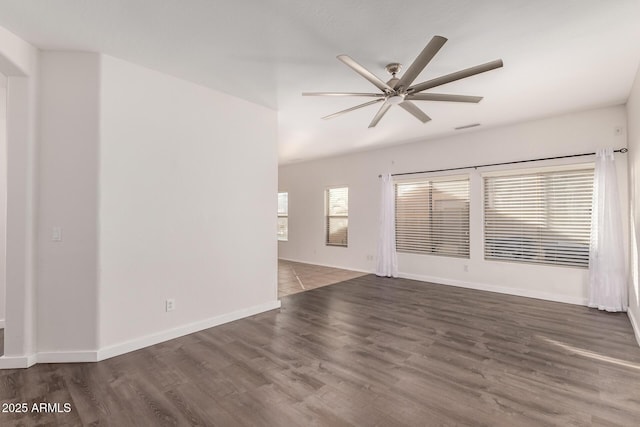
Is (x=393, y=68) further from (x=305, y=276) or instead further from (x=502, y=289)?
(x=305, y=276)

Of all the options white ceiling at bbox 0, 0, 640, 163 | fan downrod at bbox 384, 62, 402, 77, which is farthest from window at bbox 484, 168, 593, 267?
fan downrod at bbox 384, 62, 402, 77

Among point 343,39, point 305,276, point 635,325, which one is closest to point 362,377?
point 343,39

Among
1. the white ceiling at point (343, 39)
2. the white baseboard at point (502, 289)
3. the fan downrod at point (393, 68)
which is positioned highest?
the white ceiling at point (343, 39)

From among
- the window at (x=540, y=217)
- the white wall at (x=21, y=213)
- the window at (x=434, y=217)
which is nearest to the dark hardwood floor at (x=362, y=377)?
the white wall at (x=21, y=213)

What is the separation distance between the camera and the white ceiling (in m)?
2.20

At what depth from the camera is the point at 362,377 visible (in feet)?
8.00

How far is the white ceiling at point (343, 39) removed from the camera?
2.20 metres

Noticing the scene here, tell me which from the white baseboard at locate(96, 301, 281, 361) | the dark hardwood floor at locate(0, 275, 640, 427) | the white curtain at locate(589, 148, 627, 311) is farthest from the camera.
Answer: the white curtain at locate(589, 148, 627, 311)

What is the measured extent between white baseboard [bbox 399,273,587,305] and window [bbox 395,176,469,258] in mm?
491

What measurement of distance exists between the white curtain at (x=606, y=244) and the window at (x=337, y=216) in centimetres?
450

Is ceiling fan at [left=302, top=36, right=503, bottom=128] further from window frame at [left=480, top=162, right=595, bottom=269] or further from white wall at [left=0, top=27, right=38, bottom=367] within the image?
window frame at [left=480, top=162, right=595, bottom=269]

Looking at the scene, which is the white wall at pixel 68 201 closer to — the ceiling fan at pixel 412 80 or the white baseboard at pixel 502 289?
the ceiling fan at pixel 412 80

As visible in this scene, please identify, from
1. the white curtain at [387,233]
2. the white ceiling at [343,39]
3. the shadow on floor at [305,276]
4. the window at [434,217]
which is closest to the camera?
the white ceiling at [343,39]

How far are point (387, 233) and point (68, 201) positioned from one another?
5255 millimetres
